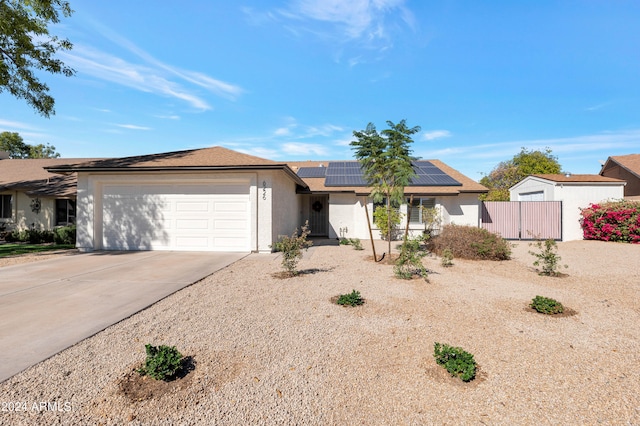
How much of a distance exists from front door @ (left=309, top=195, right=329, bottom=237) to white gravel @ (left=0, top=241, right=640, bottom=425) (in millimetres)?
12551

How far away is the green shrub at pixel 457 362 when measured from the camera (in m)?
2.91

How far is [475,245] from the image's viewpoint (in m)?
9.97

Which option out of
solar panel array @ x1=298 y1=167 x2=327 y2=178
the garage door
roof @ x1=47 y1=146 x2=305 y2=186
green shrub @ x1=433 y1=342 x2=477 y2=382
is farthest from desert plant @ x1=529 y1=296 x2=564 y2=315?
solar panel array @ x1=298 y1=167 x2=327 y2=178

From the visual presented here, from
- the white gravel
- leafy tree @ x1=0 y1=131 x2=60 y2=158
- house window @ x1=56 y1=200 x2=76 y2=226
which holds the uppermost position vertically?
leafy tree @ x1=0 y1=131 x2=60 y2=158

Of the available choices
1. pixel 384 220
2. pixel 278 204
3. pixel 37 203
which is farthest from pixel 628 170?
pixel 37 203

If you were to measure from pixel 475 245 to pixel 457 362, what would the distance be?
7.94 meters

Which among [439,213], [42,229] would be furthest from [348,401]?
[42,229]

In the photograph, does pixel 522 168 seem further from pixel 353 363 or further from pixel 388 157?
pixel 353 363

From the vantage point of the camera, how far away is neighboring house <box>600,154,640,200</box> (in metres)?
22.9

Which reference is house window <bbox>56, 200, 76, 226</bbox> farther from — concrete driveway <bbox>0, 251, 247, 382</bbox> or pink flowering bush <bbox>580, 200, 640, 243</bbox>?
pink flowering bush <bbox>580, 200, 640, 243</bbox>

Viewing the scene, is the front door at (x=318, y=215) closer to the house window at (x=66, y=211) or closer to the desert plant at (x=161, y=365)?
the house window at (x=66, y=211)

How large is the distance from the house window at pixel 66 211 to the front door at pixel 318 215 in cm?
1319

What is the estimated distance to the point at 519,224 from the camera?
15.9m

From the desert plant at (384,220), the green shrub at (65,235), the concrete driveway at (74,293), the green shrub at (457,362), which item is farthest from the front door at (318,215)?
the green shrub at (457,362)
